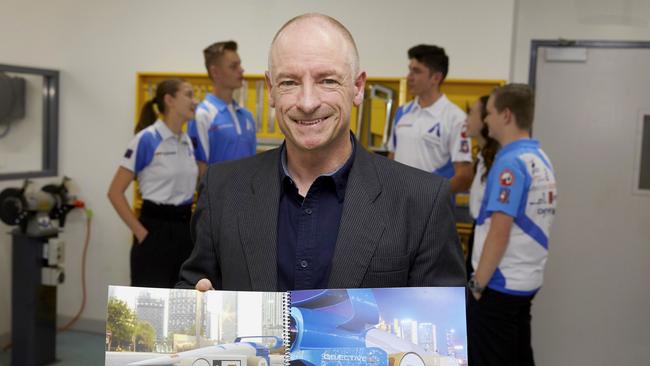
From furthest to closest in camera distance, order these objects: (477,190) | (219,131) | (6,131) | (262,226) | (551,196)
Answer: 1. (6,131)
2. (219,131)
3. (477,190)
4. (551,196)
5. (262,226)

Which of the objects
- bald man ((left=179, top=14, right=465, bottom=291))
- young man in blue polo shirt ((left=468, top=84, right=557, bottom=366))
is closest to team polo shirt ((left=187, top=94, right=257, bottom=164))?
young man in blue polo shirt ((left=468, top=84, right=557, bottom=366))

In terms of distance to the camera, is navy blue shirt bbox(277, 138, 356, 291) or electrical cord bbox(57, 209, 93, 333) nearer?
navy blue shirt bbox(277, 138, 356, 291)

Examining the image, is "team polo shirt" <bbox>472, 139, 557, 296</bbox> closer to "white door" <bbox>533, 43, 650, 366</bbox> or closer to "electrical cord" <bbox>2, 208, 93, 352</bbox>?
"white door" <bbox>533, 43, 650, 366</bbox>

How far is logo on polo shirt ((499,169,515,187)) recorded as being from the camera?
2.62m

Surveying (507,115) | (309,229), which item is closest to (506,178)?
(507,115)

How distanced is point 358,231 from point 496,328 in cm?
177

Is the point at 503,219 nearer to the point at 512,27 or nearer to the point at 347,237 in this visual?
the point at 347,237

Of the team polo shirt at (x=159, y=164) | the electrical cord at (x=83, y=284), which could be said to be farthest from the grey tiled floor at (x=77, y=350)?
the team polo shirt at (x=159, y=164)

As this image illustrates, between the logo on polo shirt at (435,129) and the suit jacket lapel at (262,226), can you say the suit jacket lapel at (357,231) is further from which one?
the logo on polo shirt at (435,129)

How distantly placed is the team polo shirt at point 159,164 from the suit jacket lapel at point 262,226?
7.37 ft

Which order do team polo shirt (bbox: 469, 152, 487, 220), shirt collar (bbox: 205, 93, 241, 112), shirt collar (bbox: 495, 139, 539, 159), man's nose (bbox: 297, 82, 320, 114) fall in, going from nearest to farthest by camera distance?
man's nose (bbox: 297, 82, 320, 114)
shirt collar (bbox: 495, 139, 539, 159)
team polo shirt (bbox: 469, 152, 487, 220)
shirt collar (bbox: 205, 93, 241, 112)

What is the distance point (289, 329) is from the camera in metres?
1.09

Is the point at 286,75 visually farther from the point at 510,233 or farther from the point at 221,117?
the point at 221,117

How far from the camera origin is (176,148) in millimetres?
3598
